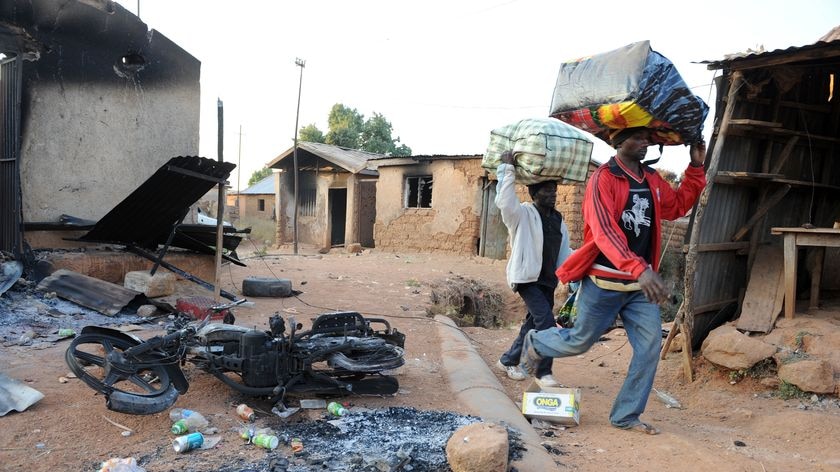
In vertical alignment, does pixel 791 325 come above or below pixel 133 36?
below

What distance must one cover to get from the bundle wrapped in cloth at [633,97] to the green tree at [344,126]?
98.3 ft

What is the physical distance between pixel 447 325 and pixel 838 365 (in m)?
3.96

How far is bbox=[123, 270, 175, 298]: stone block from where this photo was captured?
21.4 ft

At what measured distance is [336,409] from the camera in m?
3.36

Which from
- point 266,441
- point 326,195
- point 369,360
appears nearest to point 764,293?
point 369,360

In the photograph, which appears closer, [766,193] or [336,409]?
[336,409]

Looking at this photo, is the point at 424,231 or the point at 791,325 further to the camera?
the point at 424,231

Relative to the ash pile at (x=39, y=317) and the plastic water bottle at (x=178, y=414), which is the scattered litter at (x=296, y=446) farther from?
the ash pile at (x=39, y=317)

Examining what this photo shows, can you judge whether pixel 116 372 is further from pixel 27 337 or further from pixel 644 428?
pixel 644 428

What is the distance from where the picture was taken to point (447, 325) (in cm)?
705

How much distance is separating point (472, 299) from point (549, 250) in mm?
6677

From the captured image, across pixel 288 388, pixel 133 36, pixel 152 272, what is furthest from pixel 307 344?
pixel 133 36

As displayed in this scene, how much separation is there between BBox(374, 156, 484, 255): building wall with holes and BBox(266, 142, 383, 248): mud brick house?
6.92 ft

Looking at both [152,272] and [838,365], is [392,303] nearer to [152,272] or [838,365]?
[152,272]
